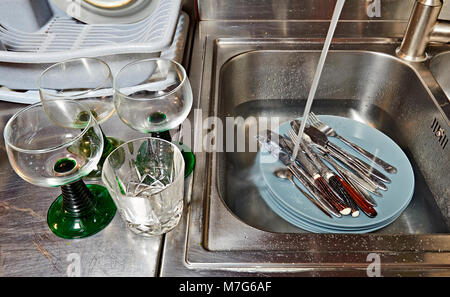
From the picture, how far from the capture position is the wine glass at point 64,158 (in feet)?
1.56

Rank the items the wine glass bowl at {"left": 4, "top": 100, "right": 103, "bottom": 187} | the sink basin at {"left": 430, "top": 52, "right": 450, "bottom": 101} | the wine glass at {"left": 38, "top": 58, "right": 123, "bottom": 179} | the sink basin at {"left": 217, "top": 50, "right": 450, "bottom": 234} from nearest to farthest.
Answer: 1. the wine glass bowl at {"left": 4, "top": 100, "right": 103, "bottom": 187}
2. the wine glass at {"left": 38, "top": 58, "right": 123, "bottom": 179}
3. the sink basin at {"left": 217, "top": 50, "right": 450, "bottom": 234}
4. the sink basin at {"left": 430, "top": 52, "right": 450, "bottom": 101}

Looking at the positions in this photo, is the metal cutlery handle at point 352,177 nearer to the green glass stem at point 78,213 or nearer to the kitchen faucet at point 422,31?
the kitchen faucet at point 422,31

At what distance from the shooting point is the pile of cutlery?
25.6 inches

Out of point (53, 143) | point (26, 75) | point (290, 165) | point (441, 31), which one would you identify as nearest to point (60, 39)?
point (26, 75)

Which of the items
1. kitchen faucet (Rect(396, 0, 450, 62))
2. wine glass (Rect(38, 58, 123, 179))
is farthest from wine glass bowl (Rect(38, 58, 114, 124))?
kitchen faucet (Rect(396, 0, 450, 62))

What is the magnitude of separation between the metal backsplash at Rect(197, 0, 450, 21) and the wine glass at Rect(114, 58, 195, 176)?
0.36 meters

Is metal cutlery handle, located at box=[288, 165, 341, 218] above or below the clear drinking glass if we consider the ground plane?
below

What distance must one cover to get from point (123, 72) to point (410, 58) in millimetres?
606

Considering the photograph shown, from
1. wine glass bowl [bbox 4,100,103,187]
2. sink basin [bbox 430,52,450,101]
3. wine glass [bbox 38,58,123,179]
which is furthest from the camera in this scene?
sink basin [bbox 430,52,450,101]

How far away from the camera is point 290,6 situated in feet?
3.09

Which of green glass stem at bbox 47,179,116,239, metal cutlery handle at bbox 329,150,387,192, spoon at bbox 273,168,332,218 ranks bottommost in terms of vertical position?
spoon at bbox 273,168,332,218

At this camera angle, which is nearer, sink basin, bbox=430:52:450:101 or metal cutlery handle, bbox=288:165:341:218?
metal cutlery handle, bbox=288:165:341:218

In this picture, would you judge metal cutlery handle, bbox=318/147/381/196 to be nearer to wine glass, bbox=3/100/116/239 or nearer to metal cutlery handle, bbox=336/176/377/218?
metal cutlery handle, bbox=336/176/377/218
